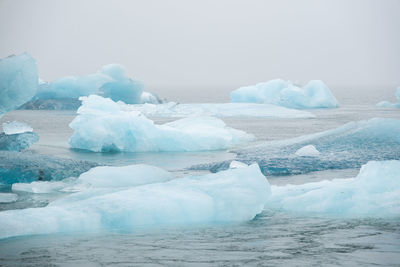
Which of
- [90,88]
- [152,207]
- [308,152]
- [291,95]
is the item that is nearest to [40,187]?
[152,207]

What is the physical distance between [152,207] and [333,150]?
6.57 meters

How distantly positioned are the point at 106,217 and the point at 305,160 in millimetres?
5629

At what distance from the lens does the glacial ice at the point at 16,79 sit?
10828 millimetres

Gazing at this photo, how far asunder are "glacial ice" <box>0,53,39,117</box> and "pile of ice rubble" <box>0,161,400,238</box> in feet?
11.1

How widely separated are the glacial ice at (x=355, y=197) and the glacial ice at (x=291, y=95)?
26121 mm

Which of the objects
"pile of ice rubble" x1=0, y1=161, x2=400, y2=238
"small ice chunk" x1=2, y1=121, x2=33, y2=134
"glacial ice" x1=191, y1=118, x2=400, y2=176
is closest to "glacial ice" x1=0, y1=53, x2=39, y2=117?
"small ice chunk" x1=2, y1=121, x2=33, y2=134

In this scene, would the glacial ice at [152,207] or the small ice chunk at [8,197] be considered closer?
the glacial ice at [152,207]

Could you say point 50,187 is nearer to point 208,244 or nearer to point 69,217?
point 69,217

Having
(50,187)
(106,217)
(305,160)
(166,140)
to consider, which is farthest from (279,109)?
(106,217)

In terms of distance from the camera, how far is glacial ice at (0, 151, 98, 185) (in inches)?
369

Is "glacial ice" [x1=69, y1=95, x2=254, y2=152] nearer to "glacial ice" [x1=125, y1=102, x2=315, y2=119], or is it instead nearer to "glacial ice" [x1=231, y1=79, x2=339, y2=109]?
"glacial ice" [x1=125, y1=102, x2=315, y2=119]

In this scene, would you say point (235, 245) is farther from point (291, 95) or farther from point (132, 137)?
point (291, 95)

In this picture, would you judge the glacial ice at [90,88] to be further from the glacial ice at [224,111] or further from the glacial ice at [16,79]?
the glacial ice at [16,79]

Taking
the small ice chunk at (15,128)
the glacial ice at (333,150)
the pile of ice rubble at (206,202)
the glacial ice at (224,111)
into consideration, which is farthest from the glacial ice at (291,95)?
the pile of ice rubble at (206,202)
